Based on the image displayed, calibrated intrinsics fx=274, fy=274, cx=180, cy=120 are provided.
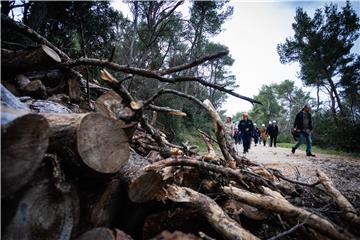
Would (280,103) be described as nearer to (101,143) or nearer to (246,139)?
(246,139)

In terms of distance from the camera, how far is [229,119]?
10016 millimetres

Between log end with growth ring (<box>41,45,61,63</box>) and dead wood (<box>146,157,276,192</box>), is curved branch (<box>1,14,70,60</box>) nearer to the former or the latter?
log end with growth ring (<box>41,45,61,63</box>)

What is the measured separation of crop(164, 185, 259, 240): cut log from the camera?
2.12 metres

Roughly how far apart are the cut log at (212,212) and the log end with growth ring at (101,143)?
560 millimetres

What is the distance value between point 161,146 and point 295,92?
58078 millimetres

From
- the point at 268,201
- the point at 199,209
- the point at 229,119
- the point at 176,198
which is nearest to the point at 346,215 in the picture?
the point at 268,201

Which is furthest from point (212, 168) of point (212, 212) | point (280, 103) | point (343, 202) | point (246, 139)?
point (280, 103)

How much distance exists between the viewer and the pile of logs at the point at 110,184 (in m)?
1.60

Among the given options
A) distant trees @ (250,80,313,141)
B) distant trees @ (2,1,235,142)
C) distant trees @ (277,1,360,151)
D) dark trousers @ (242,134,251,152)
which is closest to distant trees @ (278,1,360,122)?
distant trees @ (277,1,360,151)

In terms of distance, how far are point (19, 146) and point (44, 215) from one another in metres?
0.60

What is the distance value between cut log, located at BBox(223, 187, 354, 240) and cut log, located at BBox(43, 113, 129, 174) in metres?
1.26

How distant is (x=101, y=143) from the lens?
1.94 m

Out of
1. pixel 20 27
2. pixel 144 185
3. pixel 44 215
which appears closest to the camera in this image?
pixel 44 215

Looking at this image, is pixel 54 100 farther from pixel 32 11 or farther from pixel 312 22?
pixel 312 22
